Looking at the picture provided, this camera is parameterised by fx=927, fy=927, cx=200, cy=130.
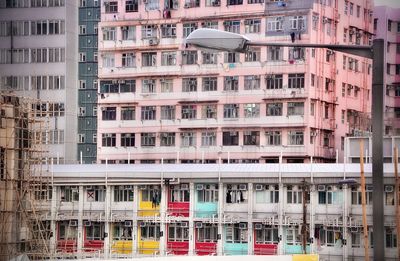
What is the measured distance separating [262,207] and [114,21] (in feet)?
17.4

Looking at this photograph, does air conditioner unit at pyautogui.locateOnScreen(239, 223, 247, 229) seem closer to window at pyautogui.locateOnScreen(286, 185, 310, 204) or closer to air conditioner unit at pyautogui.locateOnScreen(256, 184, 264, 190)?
air conditioner unit at pyautogui.locateOnScreen(256, 184, 264, 190)

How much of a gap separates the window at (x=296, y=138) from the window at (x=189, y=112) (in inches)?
76.9

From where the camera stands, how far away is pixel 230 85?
16.9m

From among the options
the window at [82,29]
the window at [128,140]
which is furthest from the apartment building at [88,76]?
the window at [128,140]

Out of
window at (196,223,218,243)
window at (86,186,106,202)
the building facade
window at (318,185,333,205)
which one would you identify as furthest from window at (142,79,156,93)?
window at (318,185,333,205)

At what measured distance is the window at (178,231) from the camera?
595 inches

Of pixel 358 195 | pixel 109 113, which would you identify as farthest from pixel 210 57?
pixel 358 195

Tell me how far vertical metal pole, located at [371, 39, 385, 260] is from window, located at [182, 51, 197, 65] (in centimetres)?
1456

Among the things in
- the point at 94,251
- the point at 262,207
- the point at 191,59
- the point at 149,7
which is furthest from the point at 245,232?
the point at 149,7

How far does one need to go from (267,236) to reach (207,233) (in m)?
1.02

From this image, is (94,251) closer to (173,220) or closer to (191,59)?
(173,220)

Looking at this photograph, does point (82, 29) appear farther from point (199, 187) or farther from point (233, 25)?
point (199, 187)

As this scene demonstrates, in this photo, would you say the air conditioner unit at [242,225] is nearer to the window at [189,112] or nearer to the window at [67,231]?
the window at [67,231]

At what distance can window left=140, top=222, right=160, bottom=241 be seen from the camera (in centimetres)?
1520
